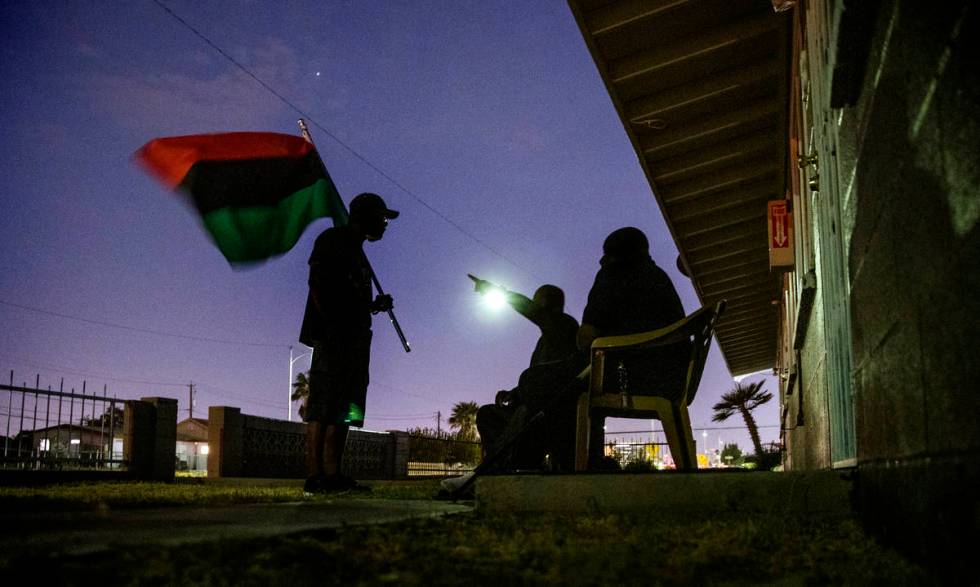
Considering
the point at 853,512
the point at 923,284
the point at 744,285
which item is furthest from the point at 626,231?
the point at 744,285

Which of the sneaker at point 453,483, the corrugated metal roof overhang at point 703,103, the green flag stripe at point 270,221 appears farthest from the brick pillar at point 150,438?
the sneaker at point 453,483

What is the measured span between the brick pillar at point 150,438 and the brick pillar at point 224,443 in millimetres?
1033

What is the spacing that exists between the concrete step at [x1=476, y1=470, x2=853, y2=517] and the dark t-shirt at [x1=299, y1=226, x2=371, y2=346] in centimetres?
194

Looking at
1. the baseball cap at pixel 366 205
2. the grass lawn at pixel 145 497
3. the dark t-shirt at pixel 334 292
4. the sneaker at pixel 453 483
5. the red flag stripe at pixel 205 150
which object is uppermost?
the red flag stripe at pixel 205 150

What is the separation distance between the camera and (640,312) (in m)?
4.00

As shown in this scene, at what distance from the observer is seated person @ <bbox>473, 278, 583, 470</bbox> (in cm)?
421

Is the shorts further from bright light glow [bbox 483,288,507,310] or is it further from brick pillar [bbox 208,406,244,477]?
brick pillar [bbox 208,406,244,477]

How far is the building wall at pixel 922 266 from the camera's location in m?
1.04

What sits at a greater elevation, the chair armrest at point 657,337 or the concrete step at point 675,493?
the chair armrest at point 657,337

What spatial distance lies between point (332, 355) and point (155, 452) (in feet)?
24.6

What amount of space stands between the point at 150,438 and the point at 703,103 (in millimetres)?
8752

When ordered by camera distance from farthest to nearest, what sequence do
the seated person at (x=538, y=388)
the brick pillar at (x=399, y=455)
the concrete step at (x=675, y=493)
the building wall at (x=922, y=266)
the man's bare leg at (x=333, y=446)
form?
1. the brick pillar at (x=399, y=455)
2. the man's bare leg at (x=333, y=446)
3. the seated person at (x=538, y=388)
4. the concrete step at (x=675, y=493)
5. the building wall at (x=922, y=266)

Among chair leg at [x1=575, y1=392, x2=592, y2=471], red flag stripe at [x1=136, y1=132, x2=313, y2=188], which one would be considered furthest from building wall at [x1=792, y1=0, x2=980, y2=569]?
red flag stripe at [x1=136, y1=132, x2=313, y2=188]

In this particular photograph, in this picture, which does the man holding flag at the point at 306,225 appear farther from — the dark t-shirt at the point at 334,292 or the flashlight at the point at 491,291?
the flashlight at the point at 491,291
